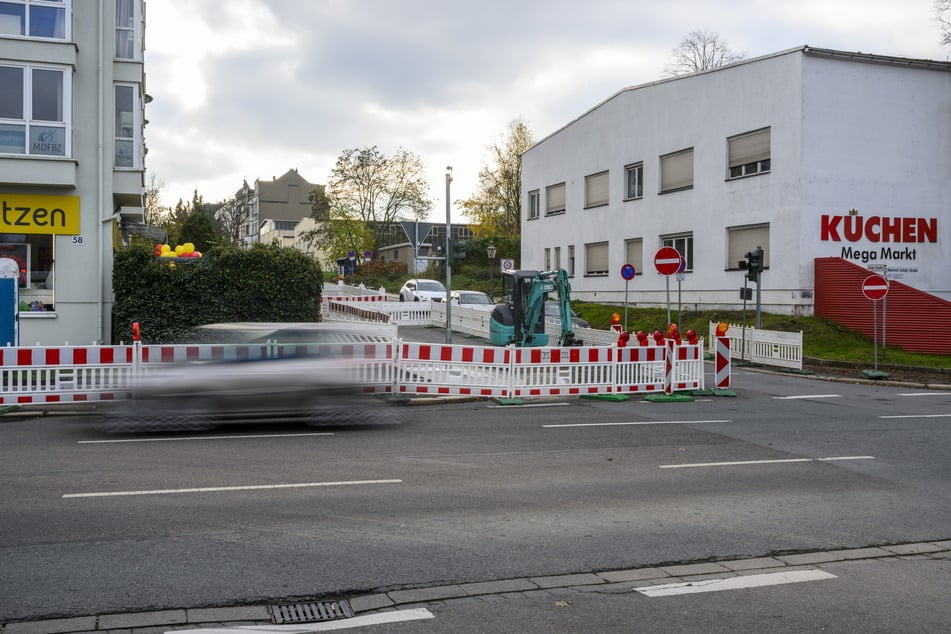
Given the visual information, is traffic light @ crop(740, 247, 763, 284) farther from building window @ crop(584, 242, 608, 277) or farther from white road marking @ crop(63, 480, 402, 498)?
white road marking @ crop(63, 480, 402, 498)

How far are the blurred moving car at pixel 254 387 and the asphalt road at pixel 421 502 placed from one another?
1.02ft

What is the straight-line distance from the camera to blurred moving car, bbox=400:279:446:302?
4200cm

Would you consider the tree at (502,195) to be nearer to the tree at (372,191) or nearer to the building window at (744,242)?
the tree at (372,191)

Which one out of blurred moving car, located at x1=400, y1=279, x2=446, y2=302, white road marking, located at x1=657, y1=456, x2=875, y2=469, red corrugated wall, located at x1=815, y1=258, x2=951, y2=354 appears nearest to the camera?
A: white road marking, located at x1=657, y1=456, x2=875, y2=469

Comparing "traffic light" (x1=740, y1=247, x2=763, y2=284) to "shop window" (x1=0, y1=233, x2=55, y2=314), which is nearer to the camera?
"shop window" (x1=0, y1=233, x2=55, y2=314)

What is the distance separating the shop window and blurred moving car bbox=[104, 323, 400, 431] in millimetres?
11938

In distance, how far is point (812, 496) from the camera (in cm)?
839

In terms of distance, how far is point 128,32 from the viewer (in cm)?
2436

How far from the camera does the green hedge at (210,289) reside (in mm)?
23438

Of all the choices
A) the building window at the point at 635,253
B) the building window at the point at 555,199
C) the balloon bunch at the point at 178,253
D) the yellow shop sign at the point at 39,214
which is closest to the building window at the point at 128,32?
the yellow shop sign at the point at 39,214

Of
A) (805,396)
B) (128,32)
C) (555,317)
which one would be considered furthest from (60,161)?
(805,396)

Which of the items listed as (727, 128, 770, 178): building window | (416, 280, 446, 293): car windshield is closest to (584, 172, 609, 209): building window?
(416, 280, 446, 293): car windshield

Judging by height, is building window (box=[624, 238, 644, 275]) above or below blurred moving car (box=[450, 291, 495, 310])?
above

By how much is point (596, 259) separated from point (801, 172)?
14.1 m
